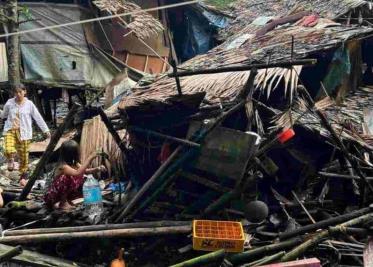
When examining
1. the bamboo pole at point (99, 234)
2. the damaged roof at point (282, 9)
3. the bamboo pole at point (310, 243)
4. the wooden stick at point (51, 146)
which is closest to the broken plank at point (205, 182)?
the bamboo pole at point (99, 234)

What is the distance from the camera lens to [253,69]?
5.67 metres

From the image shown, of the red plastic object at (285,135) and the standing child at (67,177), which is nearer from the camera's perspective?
the red plastic object at (285,135)

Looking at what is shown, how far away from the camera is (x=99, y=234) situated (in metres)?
5.91

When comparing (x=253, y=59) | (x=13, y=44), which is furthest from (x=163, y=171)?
(x=13, y=44)

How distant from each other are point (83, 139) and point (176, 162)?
376cm

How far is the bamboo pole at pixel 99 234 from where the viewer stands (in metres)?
5.87

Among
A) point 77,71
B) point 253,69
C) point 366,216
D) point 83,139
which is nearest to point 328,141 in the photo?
point 366,216

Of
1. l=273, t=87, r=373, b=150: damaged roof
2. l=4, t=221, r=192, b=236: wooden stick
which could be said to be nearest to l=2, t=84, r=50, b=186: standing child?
l=4, t=221, r=192, b=236: wooden stick

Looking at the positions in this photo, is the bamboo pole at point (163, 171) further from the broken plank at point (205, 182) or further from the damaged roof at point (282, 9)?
the damaged roof at point (282, 9)

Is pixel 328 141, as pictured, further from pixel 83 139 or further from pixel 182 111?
pixel 83 139

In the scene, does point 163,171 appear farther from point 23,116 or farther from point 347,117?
point 23,116

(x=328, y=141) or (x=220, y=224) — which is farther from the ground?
(x=328, y=141)

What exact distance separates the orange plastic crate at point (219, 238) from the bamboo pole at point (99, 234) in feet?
0.73

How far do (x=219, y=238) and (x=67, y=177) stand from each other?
2.33 metres
